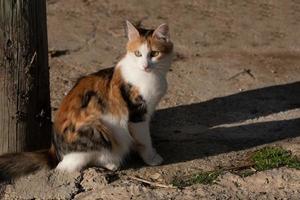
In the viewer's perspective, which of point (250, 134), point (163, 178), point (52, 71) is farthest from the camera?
point (52, 71)

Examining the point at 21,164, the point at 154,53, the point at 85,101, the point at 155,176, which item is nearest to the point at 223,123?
the point at 155,176

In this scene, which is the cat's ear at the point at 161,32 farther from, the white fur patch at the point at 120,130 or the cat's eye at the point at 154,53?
the white fur patch at the point at 120,130

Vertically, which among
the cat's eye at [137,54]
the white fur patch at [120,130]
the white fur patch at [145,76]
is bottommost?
the white fur patch at [120,130]

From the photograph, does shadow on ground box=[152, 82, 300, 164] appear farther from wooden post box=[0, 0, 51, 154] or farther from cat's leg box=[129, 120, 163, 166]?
wooden post box=[0, 0, 51, 154]

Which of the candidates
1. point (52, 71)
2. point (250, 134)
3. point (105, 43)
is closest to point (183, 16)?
point (105, 43)

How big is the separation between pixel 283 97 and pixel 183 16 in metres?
2.07

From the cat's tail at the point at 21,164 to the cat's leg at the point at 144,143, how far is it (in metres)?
0.58

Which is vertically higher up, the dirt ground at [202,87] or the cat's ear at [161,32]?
the cat's ear at [161,32]

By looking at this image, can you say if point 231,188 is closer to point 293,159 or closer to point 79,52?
point 293,159

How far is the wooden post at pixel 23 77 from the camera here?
4336mm

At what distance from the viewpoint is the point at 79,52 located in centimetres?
682

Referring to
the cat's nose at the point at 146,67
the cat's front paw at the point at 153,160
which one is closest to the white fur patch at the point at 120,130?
the cat's front paw at the point at 153,160

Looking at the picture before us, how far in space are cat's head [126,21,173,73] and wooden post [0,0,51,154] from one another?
1.96 ft

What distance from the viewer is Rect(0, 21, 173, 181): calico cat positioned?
4480 mm
